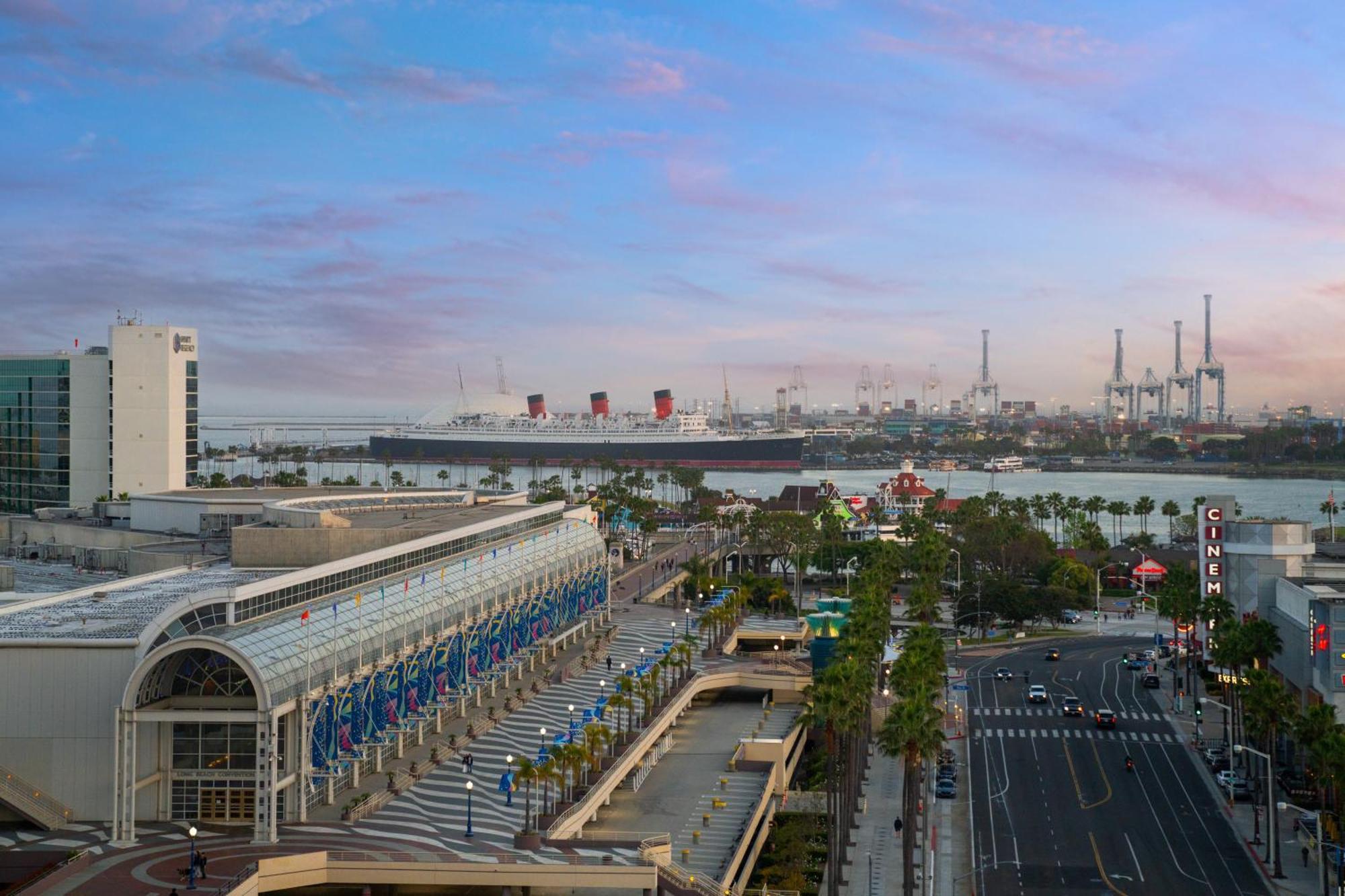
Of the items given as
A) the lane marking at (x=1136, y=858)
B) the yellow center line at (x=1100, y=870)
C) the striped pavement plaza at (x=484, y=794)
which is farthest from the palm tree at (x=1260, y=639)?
the striped pavement plaza at (x=484, y=794)

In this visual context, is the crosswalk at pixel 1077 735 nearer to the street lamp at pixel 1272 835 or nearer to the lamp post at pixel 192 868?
the street lamp at pixel 1272 835

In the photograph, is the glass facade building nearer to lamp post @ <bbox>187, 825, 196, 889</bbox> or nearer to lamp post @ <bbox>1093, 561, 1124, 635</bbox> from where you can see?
lamp post @ <bbox>187, 825, 196, 889</bbox>

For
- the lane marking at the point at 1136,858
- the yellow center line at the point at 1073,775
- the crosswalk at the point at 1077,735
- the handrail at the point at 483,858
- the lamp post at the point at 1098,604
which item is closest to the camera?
the handrail at the point at 483,858

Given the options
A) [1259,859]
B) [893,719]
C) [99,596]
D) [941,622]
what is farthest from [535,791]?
[941,622]

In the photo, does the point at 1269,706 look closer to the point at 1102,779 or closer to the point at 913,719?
the point at 1102,779

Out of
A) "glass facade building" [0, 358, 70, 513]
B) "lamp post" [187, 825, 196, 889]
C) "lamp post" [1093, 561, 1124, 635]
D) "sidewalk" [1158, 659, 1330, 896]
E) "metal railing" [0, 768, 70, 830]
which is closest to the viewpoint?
"lamp post" [187, 825, 196, 889]

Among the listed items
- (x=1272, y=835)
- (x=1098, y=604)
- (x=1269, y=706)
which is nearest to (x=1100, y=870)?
(x=1272, y=835)

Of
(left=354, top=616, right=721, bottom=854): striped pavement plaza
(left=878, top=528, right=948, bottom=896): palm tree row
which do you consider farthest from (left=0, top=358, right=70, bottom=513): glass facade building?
(left=878, top=528, right=948, bottom=896): palm tree row
